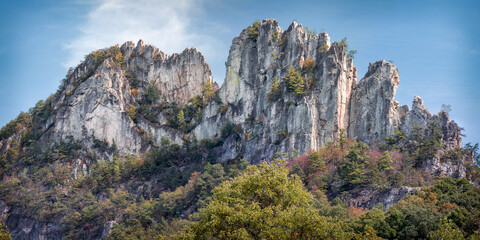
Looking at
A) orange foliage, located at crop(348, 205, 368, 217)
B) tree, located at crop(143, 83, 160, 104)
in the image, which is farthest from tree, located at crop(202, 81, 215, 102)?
orange foliage, located at crop(348, 205, 368, 217)

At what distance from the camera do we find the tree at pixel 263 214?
24188 mm

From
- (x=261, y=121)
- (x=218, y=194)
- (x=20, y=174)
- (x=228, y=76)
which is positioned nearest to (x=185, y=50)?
(x=228, y=76)

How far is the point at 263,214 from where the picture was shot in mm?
24562

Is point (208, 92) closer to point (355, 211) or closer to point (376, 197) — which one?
point (376, 197)

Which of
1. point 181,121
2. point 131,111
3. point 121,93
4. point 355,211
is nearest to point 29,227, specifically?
point 131,111

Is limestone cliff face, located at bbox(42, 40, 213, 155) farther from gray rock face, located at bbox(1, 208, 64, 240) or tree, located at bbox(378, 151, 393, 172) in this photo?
tree, located at bbox(378, 151, 393, 172)

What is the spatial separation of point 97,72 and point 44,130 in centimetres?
1165

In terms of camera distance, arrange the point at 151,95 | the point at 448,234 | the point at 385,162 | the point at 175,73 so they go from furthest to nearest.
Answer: the point at 175,73
the point at 151,95
the point at 385,162
the point at 448,234

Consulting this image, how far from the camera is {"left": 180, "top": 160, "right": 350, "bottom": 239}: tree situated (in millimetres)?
24188

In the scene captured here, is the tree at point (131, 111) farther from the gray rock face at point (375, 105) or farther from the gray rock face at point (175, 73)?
the gray rock face at point (375, 105)

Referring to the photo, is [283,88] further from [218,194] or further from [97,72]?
[218,194]

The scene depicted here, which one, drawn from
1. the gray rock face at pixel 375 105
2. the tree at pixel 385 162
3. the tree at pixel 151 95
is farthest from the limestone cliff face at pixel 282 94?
the tree at pixel 151 95

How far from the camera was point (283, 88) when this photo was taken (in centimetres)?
6381

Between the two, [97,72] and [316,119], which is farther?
[97,72]
